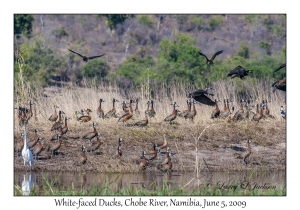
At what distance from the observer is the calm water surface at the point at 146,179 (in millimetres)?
11289

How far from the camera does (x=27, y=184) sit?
11.3 metres

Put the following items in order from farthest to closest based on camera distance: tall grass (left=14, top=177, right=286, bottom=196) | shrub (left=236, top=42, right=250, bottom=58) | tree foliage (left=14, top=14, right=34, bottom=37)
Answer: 1. shrub (left=236, top=42, right=250, bottom=58)
2. tree foliage (left=14, top=14, right=34, bottom=37)
3. tall grass (left=14, top=177, right=286, bottom=196)

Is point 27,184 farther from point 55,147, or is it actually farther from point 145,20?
point 145,20

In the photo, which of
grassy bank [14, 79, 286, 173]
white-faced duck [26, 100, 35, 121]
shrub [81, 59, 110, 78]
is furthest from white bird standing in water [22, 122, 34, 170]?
shrub [81, 59, 110, 78]

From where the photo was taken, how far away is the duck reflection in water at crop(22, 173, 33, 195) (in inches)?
387

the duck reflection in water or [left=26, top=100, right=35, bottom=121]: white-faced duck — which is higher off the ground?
[left=26, top=100, right=35, bottom=121]: white-faced duck

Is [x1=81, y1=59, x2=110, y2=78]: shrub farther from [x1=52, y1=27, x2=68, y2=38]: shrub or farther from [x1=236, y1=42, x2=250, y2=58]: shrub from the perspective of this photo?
[x1=52, y1=27, x2=68, y2=38]: shrub

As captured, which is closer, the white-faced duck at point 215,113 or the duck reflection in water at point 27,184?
the duck reflection in water at point 27,184

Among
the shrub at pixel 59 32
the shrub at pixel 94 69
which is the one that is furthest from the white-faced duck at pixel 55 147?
the shrub at pixel 59 32

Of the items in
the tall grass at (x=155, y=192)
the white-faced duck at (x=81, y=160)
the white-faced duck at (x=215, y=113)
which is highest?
the white-faced duck at (x=215, y=113)

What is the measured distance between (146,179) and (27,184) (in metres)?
2.25

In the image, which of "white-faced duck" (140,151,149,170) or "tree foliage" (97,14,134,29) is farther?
"tree foliage" (97,14,134,29)

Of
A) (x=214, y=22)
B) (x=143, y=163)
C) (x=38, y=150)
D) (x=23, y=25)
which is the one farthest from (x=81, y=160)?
(x=214, y=22)

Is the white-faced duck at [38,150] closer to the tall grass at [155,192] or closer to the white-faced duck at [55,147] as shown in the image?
the white-faced duck at [55,147]
